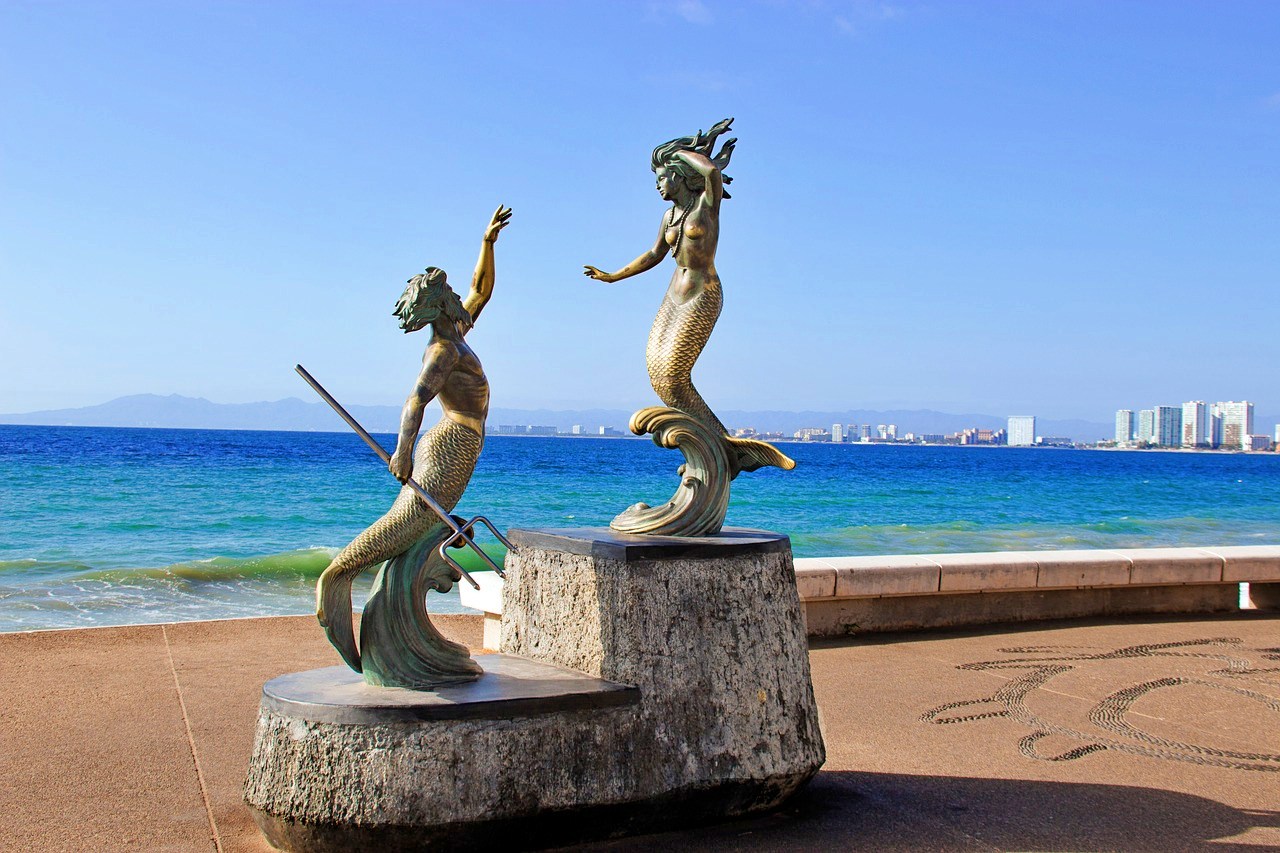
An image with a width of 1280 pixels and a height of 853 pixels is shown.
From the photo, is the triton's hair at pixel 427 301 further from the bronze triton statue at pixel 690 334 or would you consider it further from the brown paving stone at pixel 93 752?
the brown paving stone at pixel 93 752

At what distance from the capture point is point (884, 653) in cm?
805

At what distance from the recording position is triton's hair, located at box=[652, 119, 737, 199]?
5.23m

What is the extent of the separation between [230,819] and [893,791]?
2.84 meters

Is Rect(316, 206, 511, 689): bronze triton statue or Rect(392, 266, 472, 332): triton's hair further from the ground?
Rect(392, 266, 472, 332): triton's hair

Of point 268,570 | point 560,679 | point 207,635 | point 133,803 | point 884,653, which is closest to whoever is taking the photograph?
point 560,679

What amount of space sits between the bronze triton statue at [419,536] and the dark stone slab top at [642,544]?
0.53m

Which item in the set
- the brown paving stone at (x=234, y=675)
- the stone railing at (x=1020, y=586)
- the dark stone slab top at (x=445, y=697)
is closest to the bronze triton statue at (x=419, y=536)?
the dark stone slab top at (x=445, y=697)

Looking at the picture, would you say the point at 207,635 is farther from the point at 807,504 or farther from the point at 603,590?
the point at 807,504

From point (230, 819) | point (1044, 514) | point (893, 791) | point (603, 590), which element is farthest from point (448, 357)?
point (1044, 514)

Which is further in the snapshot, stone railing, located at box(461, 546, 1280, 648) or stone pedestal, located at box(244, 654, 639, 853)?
stone railing, located at box(461, 546, 1280, 648)

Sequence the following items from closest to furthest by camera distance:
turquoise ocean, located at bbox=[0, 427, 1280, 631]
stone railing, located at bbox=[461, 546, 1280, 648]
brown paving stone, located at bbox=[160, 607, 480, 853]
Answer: brown paving stone, located at bbox=[160, 607, 480, 853], stone railing, located at bbox=[461, 546, 1280, 648], turquoise ocean, located at bbox=[0, 427, 1280, 631]

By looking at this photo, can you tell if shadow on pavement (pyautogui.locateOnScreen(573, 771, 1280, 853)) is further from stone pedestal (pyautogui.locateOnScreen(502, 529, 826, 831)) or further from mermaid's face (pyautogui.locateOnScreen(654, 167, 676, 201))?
mermaid's face (pyautogui.locateOnScreen(654, 167, 676, 201))

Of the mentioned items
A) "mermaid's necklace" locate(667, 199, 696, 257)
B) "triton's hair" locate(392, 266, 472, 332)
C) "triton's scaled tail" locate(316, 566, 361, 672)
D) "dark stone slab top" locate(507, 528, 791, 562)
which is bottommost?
"triton's scaled tail" locate(316, 566, 361, 672)

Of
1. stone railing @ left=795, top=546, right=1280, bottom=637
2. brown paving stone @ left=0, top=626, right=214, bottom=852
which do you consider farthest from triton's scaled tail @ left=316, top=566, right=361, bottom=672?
stone railing @ left=795, top=546, right=1280, bottom=637
